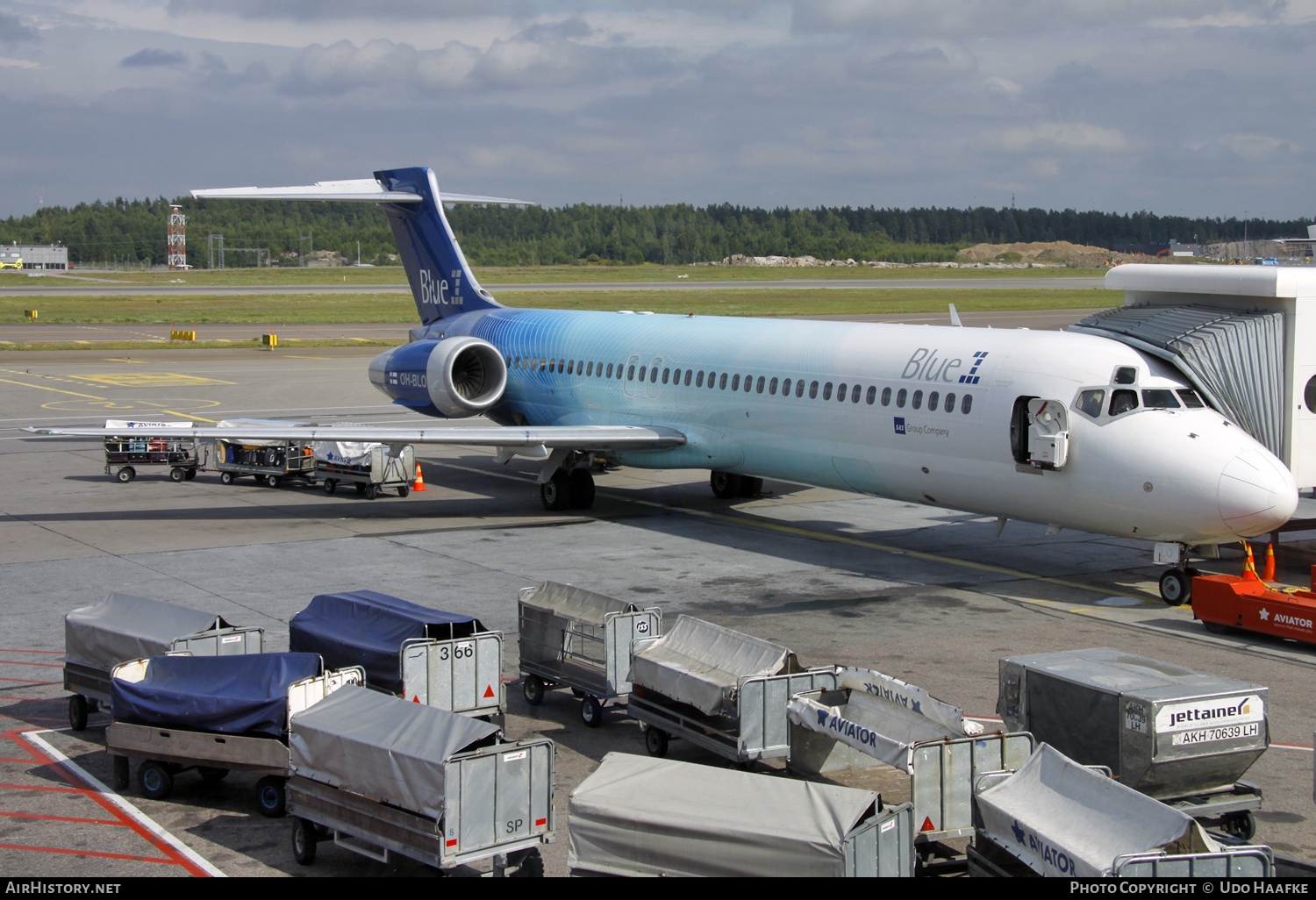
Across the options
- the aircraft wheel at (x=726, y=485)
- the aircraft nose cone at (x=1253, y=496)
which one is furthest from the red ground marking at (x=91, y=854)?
the aircraft wheel at (x=726, y=485)

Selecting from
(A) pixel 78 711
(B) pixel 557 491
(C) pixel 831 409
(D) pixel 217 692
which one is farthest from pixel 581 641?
(B) pixel 557 491

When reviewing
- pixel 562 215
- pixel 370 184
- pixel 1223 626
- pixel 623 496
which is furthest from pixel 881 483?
pixel 562 215

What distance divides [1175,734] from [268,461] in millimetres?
23384

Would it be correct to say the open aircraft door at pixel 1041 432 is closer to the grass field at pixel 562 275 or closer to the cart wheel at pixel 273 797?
the cart wheel at pixel 273 797

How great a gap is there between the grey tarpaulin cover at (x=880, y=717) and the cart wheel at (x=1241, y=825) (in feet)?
7.46

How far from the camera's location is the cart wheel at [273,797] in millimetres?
10688

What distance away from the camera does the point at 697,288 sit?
400 feet

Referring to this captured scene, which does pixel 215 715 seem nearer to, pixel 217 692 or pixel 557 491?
pixel 217 692

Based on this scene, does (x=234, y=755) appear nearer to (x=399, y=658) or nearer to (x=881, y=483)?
(x=399, y=658)

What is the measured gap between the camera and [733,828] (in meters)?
8.23

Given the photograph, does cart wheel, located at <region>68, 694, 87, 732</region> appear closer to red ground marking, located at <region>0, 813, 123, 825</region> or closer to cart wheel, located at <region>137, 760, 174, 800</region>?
cart wheel, located at <region>137, 760, 174, 800</region>

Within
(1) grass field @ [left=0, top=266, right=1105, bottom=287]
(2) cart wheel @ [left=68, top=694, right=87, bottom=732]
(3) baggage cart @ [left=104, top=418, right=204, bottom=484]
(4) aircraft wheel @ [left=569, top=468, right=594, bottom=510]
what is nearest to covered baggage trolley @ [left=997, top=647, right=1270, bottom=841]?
(2) cart wheel @ [left=68, top=694, right=87, bottom=732]

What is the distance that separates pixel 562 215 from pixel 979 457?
182 meters

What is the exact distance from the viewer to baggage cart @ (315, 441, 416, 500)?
2758cm
